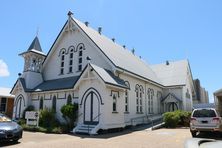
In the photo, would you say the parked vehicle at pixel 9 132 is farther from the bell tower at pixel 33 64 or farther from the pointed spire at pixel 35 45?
the pointed spire at pixel 35 45

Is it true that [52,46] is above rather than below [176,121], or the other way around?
above

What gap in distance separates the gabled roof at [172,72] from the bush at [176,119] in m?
9.15

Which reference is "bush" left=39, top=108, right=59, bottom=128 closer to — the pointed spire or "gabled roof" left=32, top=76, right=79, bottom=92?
"gabled roof" left=32, top=76, right=79, bottom=92

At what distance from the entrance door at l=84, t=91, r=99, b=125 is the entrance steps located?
19.4 inches

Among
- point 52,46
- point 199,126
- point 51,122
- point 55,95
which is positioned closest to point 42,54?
point 52,46

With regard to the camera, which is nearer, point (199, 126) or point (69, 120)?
point (199, 126)

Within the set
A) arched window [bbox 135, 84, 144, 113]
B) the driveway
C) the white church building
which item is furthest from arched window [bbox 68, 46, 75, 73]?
the driveway

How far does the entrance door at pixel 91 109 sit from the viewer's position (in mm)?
17594

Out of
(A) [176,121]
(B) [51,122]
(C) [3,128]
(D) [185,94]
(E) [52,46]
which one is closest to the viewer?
(C) [3,128]

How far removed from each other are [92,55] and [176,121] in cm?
1079

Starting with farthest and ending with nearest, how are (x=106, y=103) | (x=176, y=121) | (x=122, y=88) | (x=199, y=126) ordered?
(x=176, y=121), (x=122, y=88), (x=106, y=103), (x=199, y=126)

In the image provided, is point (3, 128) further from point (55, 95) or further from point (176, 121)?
point (176, 121)

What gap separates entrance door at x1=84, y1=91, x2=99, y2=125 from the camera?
693 inches

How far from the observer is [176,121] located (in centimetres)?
2127
